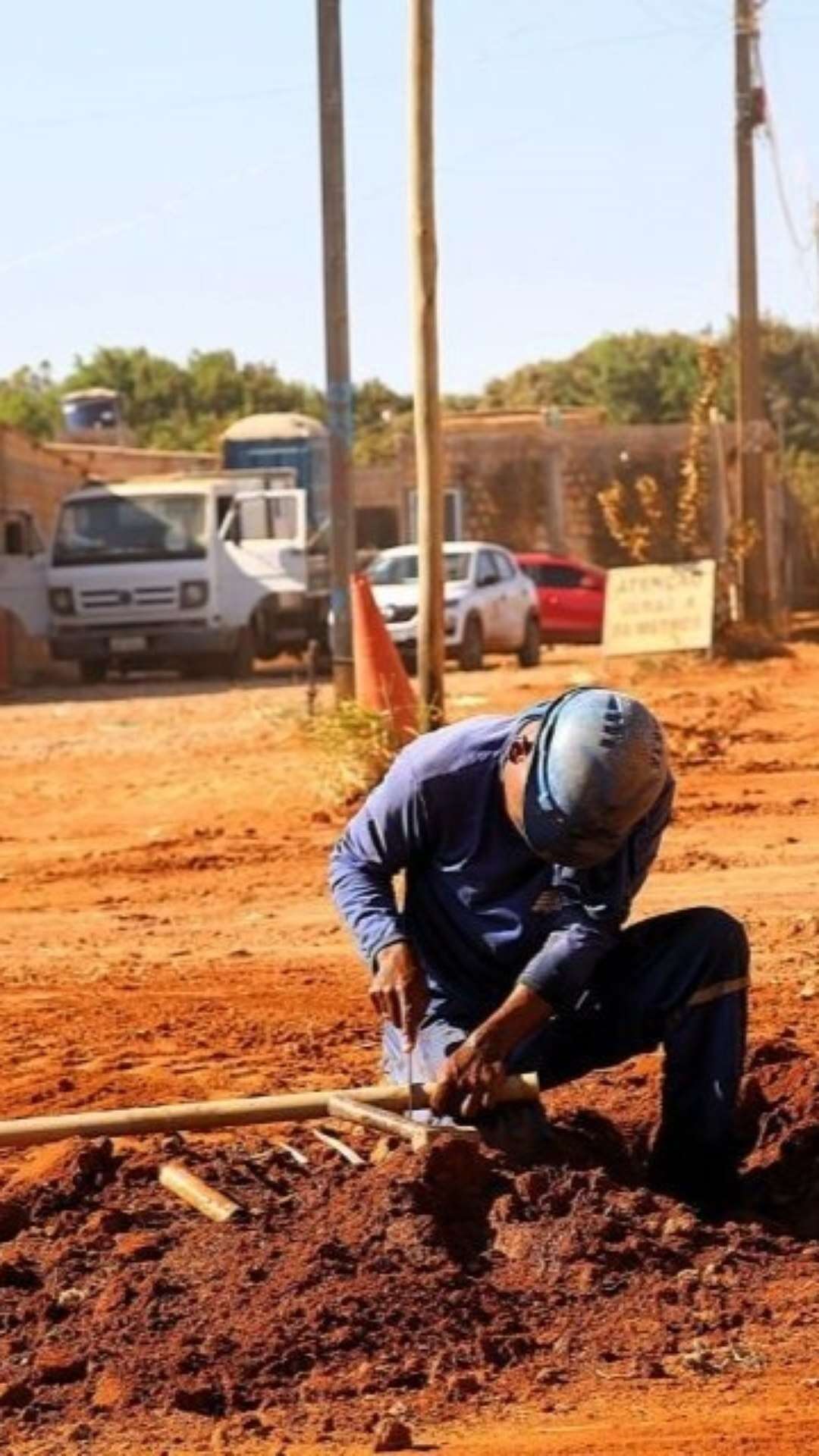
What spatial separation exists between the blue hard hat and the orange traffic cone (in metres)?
10.3

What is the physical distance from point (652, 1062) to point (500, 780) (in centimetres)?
209

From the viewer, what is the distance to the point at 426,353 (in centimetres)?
1659

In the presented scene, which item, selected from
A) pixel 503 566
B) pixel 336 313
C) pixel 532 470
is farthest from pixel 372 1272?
pixel 532 470

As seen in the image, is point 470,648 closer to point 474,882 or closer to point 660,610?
point 660,610

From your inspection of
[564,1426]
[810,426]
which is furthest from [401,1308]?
[810,426]

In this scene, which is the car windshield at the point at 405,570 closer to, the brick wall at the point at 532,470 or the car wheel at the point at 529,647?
the car wheel at the point at 529,647

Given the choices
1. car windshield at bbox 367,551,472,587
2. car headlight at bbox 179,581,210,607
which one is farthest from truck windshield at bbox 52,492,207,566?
car windshield at bbox 367,551,472,587

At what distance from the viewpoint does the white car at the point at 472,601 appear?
3189cm

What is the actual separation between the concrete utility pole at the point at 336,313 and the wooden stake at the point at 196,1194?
1435 cm

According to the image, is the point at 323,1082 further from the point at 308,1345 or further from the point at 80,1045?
the point at 308,1345

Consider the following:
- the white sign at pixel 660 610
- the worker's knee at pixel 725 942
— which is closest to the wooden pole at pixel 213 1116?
the worker's knee at pixel 725 942

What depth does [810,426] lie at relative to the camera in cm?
8112

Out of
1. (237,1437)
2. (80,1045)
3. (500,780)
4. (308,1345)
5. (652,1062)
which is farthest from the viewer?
(80,1045)

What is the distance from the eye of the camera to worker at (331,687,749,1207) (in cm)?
620
